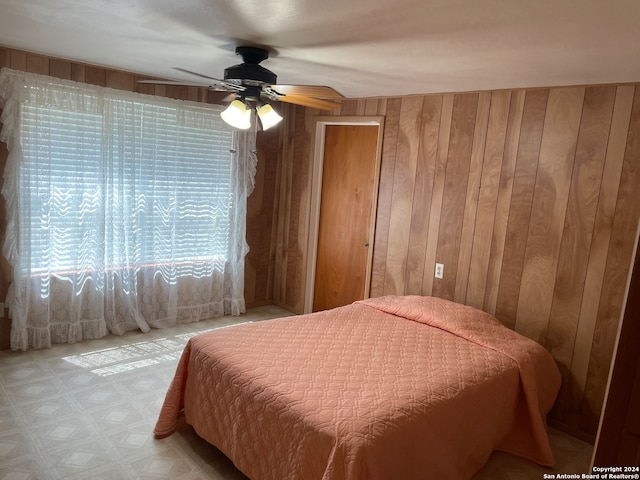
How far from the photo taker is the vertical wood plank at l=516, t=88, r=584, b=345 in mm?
2822

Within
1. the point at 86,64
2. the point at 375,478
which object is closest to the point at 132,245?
the point at 86,64

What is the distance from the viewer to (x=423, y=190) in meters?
3.58

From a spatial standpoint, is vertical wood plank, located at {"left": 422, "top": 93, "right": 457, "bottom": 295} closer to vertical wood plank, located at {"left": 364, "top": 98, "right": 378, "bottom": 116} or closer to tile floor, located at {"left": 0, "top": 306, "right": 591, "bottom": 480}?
vertical wood plank, located at {"left": 364, "top": 98, "right": 378, "bottom": 116}

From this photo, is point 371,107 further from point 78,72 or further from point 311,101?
point 78,72

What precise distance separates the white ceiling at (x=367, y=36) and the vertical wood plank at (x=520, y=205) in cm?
18

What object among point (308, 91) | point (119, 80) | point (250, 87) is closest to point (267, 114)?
point (250, 87)

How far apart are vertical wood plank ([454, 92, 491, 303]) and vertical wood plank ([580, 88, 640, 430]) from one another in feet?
2.84

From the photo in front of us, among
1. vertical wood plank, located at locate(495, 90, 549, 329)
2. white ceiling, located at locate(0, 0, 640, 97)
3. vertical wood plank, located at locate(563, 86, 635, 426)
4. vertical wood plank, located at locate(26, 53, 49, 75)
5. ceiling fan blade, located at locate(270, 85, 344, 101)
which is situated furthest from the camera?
vertical wood plank, located at locate(26, 53, 49, 75)

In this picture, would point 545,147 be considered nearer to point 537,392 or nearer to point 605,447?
point 537,392

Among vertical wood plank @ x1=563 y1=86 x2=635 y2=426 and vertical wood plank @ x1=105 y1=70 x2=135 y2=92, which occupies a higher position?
vertical wood plank @ x1=105 y1=70 x2=135 y2=92

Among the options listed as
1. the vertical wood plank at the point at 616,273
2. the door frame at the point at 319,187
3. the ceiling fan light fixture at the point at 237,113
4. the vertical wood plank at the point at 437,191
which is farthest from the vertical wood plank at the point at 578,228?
the ceiling fan light fixture at the point at 237,113

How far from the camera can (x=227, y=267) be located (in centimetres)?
448

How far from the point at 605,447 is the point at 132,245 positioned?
353 centimetres

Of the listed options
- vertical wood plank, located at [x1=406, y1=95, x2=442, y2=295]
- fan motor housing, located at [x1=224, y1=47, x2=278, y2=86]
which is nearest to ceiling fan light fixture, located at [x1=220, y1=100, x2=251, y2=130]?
fan motor housing, located at [x1=224, y1=47, x2=278, y2=86]
